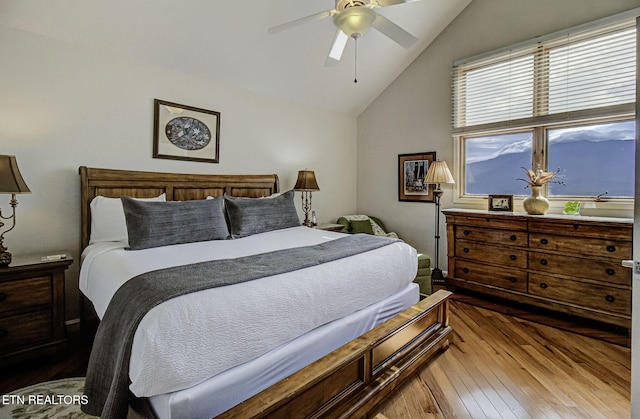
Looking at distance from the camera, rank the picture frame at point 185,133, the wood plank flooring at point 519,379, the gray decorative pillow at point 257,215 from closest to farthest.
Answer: the wood plank flooring at point 519,379 → the gray decorative pillow at point 257,215 → the picture frame at point 185,133

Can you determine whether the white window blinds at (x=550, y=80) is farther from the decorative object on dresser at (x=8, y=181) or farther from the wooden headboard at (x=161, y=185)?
the decorative object on dresser at (x=8, y=181)

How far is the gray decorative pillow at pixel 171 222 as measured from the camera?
2336mm

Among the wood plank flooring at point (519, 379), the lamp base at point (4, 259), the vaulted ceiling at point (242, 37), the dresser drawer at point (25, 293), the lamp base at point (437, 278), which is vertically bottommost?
the wood plank flooring at point (519, 379)

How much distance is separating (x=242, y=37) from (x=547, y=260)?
12.0 feet

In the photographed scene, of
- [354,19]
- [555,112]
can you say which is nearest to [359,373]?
[354,19]

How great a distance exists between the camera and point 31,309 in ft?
7.18

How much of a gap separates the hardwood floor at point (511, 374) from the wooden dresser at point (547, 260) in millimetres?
260

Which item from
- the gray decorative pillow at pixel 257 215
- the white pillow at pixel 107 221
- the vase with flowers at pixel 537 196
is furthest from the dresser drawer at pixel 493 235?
the white pillow at pixel 107 221

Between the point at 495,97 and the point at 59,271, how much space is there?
4534mm

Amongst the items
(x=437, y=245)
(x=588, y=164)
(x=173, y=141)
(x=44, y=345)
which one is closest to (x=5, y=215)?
(x=44, y=345)

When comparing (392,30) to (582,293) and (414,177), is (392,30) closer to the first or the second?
(414,177)

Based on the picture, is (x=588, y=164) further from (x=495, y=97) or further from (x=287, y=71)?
(x=287, y=71)

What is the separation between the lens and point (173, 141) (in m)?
3.29

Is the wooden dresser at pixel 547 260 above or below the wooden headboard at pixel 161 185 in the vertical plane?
below
